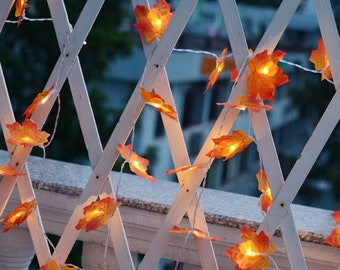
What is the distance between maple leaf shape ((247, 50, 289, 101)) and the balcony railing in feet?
0.95

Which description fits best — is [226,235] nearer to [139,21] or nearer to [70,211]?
[70,211]

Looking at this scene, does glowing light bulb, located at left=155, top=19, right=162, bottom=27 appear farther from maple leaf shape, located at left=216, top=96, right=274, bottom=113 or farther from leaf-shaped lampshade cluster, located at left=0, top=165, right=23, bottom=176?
leaf-shaped lampshade cluster, located at left=0, top=165, right=23, bottom=176

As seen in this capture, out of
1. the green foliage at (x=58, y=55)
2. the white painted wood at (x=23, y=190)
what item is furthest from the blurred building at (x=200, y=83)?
the white painted wood at (x=23, y=190)

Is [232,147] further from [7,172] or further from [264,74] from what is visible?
[7,172]

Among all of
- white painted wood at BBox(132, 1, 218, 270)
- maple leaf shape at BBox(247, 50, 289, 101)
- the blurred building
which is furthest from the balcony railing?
the blurred building

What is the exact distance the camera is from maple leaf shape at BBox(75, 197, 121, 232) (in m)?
1.39

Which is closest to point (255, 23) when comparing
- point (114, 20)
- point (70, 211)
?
point (114, 20)

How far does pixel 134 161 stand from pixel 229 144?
0.61ft

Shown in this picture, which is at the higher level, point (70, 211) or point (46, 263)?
point (70, 211)

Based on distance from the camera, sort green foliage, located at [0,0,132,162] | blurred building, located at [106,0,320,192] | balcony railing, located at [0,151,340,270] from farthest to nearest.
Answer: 1. blurred building, located at [106,0,320,192]
2. green foliage, located at [0,0,132,162]
3. balcony railing, located at [0,151,340,270]

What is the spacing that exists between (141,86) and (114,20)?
732 centimetres

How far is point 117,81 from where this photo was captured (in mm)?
12008

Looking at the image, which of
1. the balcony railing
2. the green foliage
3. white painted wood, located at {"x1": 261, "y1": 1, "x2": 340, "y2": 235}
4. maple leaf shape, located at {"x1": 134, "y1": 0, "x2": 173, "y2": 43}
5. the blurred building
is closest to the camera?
white painted wood, located at {"x1": 261, "y1": 1, "x2": 340, "y2": 235}

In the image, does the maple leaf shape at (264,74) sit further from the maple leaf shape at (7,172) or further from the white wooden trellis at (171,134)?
the maple leaf shape at (7,172)
